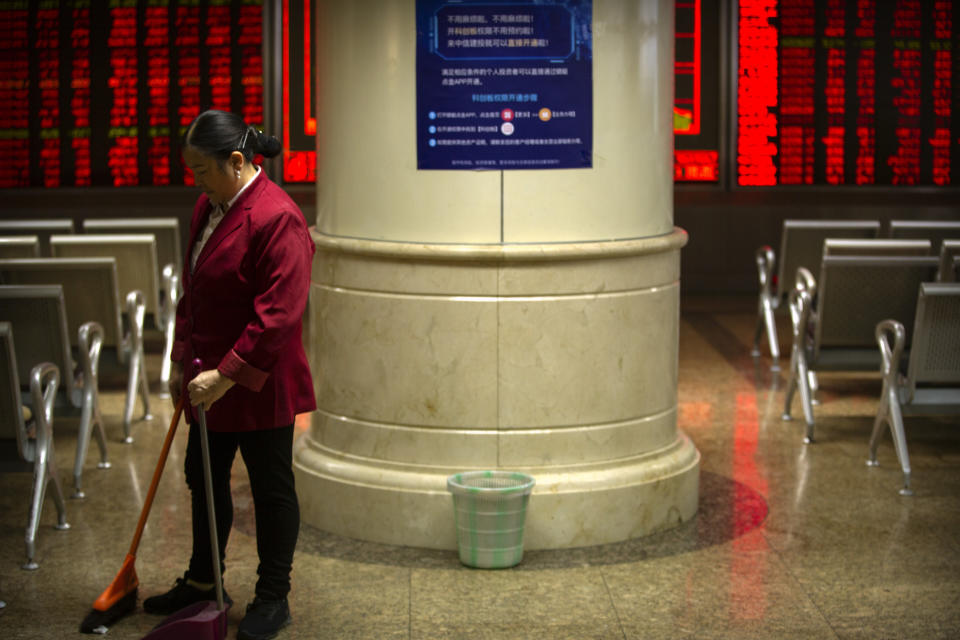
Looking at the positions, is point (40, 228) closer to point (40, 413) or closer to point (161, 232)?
point (161, 232)

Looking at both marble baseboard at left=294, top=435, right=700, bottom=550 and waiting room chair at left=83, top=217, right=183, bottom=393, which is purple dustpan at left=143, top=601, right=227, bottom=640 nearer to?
marble baseboard at left=294, top=435, right=700, bottom=550

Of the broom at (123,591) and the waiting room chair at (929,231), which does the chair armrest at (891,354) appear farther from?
the broom at (123,591)

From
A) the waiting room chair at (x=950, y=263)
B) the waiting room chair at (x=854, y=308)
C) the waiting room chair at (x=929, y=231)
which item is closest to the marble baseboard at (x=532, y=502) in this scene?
the waiting room chair at (x=854, y=308)

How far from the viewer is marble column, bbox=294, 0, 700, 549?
467cm

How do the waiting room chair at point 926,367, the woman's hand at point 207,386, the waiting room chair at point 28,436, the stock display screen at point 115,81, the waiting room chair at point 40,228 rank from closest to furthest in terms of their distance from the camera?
the woman's hand at point 207,386 < the waiting room chair at point 28,436 < the waiting room chair at point 926,367 < the waiting room chair at point 40,228 < the stock display screen at point 115,81

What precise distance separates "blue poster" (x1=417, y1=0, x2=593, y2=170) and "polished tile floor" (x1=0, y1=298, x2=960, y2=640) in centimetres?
141

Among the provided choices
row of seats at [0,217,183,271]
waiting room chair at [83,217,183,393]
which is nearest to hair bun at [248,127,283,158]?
waiting room chair at [83,217,183,393]

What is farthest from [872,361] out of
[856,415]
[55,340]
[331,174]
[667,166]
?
[55,340]

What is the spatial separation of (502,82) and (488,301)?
75cm

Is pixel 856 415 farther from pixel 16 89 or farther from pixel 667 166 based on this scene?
pixel 16 89

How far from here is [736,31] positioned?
35.4 ft

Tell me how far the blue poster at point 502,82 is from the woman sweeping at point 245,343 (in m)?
0.89

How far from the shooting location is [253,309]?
12.5ft

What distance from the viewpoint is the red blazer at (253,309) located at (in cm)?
366
